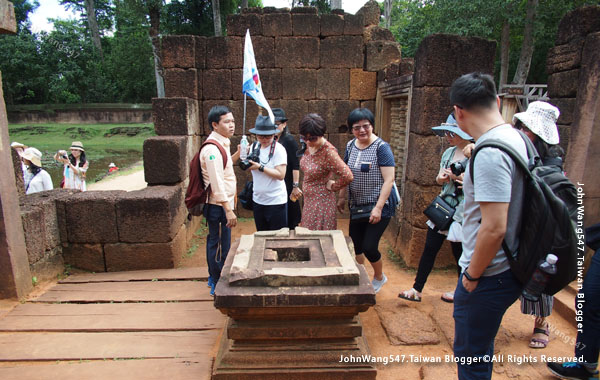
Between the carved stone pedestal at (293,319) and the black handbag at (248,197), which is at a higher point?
the black handbag at (248,197)

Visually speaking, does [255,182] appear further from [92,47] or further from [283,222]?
[92,47]

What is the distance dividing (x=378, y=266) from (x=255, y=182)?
5.19 feet

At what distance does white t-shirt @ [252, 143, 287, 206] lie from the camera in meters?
4.00

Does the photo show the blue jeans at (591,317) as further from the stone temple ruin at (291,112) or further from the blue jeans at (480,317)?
the stone temple ruin at (291,112)

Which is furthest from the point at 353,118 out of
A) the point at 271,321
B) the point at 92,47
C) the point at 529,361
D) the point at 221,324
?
the point at 92,47

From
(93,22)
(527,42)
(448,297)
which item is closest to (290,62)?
(448,297)

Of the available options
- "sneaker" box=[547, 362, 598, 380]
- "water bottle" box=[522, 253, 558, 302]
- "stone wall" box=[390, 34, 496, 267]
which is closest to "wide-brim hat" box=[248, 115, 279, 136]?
"stone wall" box=[390, 34, 496, 267]

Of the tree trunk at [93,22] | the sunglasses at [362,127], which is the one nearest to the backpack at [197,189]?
the sunglasses at [362,127]

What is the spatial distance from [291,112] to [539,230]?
231 inches

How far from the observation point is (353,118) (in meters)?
3.55

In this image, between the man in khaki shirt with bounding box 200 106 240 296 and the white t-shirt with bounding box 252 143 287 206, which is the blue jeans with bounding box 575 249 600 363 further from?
the man in khaki shirt with bounding box 200 106 240 296

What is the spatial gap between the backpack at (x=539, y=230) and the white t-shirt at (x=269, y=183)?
2.40 meters

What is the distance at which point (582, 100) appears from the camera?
3.97 meters

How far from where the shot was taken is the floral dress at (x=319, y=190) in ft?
11.9
